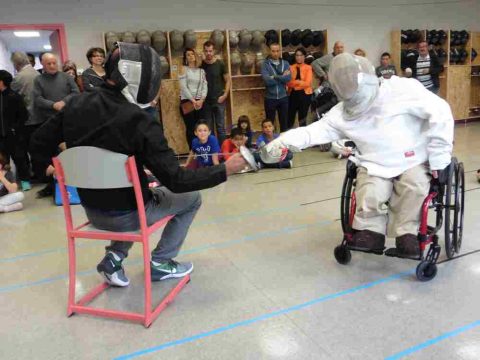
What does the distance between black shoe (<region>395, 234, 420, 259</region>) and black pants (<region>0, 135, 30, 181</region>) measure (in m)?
3.97

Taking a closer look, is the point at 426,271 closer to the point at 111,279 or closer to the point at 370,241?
the point at 370,241

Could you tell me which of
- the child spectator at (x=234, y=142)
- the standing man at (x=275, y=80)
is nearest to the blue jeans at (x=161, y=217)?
the child spectator at (x=234, y=142)

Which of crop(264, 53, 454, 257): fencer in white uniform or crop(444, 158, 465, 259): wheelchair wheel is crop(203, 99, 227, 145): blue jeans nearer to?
crop(264, 53, 454, 257): fencer in white uniform

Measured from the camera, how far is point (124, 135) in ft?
5.77

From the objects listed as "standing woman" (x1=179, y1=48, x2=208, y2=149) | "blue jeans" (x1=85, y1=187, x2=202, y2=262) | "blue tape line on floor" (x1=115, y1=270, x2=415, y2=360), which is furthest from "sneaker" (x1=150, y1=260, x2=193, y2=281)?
"standing woman" (x1=179, y1=48, x2=208, y2=149)

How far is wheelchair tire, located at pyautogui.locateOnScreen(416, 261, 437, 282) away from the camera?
2133 millimetres

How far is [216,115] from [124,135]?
4.13 metres

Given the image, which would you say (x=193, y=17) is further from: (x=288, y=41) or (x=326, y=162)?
(x=326, y=162)

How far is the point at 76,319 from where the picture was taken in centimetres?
198

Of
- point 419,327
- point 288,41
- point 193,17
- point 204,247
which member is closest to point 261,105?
point 288,41

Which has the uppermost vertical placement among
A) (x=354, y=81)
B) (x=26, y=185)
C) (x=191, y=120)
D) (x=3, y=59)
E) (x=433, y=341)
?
(x=3, y=59)

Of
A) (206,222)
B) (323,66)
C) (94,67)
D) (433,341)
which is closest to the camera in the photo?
(433,341)

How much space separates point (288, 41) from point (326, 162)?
93.7 inches

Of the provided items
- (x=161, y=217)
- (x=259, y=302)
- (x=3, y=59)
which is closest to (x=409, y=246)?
(x=259, y=302)
